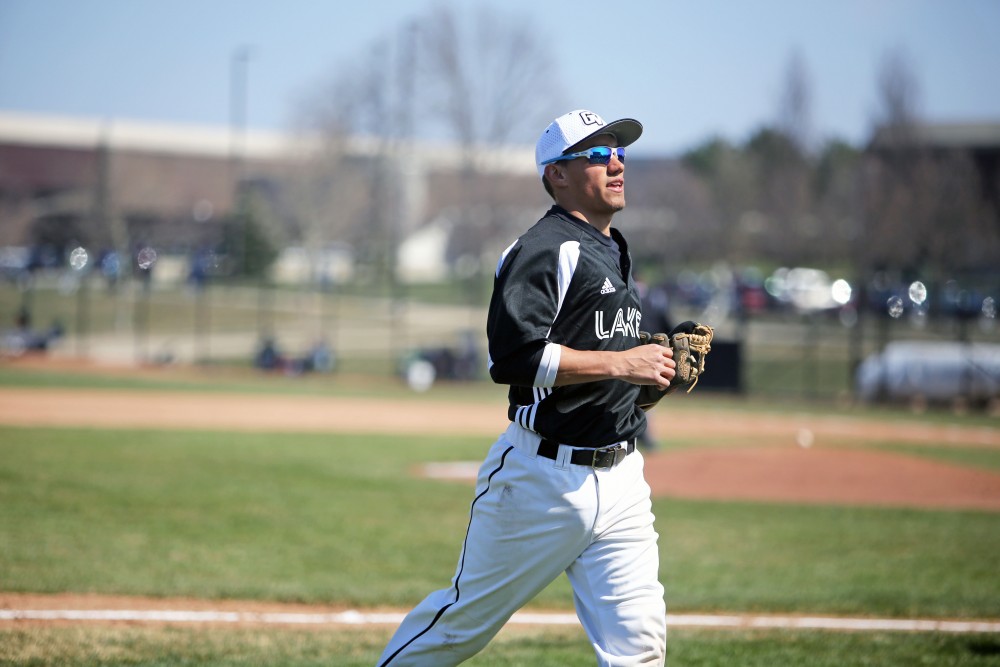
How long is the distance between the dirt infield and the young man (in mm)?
8624

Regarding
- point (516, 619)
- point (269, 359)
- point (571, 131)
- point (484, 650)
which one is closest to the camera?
point (571, 131)

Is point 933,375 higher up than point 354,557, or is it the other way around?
point 933,375

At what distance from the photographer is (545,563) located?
13.4 ft

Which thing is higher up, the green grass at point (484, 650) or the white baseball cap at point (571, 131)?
the white baseball cap at point (571, 131)

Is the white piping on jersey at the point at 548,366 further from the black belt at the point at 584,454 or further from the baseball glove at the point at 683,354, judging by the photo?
the baseball glove at the point at 683,354

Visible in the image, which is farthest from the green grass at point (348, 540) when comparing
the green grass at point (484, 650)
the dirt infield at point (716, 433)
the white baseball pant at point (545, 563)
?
the white baseball pant at point (545, 563)

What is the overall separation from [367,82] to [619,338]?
49.2m

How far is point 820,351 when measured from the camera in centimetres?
3553

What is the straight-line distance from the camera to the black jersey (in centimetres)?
396

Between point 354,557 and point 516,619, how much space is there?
80.3 inches

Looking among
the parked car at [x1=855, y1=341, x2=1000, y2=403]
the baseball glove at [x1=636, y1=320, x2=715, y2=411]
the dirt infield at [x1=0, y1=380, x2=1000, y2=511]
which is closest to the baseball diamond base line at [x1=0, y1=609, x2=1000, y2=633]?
the baseball glove at [x1=636, y1=320, x2=715, y2=411]

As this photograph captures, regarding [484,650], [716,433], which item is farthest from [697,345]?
[716,433]

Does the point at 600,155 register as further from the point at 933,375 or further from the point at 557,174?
the point at 933,375

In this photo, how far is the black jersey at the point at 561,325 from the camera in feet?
13.0
